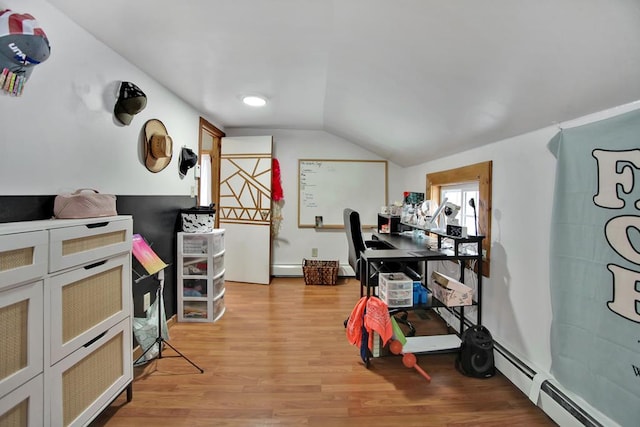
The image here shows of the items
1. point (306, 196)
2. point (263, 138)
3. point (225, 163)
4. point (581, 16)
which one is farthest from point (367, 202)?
point (581, 16)

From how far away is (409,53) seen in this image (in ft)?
4.99

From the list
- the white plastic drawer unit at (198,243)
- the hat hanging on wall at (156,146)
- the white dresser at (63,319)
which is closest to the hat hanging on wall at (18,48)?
the white dresser at (63,319)

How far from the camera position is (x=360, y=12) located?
1336mm

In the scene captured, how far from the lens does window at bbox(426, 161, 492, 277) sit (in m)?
2.07

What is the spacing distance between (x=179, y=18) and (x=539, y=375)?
2.76m

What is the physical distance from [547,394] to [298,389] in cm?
137

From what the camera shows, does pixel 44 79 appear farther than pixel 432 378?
No

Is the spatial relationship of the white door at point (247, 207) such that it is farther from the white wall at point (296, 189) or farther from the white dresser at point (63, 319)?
the white dresser at point (63, 319)

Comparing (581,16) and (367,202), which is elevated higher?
(581,16)

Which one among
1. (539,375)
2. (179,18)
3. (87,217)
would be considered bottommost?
(539,375)

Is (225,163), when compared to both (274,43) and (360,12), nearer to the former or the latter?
(274,43)

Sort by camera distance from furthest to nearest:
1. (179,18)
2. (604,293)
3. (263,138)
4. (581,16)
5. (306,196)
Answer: (306,196)
(263,138)
(179,18)
(604,293)
(581,16)

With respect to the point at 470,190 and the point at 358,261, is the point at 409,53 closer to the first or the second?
the point at 470,190

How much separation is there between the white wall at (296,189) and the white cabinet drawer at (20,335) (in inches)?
120
